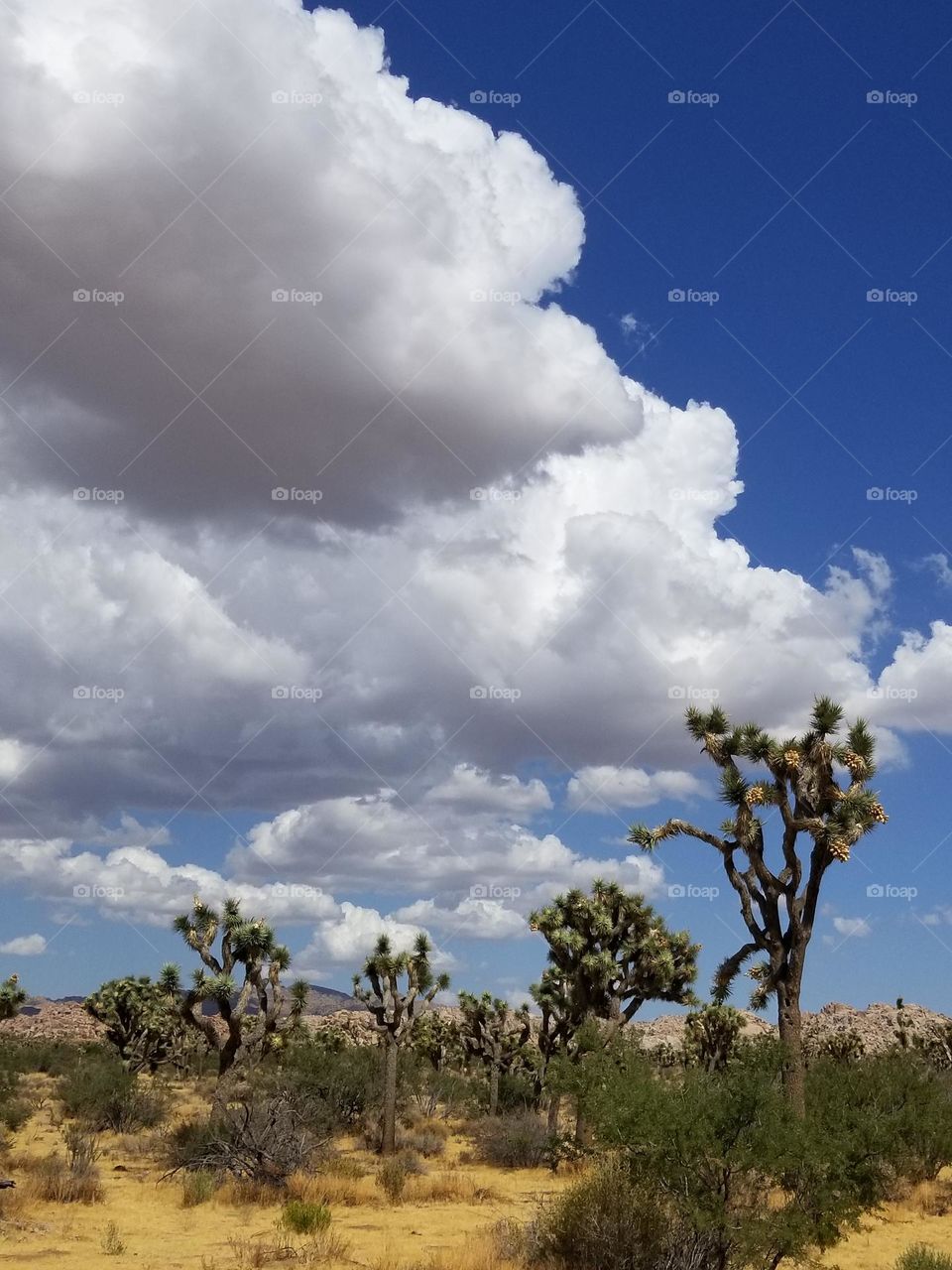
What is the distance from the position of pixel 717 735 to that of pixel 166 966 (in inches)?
551

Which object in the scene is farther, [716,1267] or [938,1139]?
[938,1139]

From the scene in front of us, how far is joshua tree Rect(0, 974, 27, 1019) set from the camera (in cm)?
3406

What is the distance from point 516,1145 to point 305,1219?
35.8 ft

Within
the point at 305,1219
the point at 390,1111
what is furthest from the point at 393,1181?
the point at 390,1111

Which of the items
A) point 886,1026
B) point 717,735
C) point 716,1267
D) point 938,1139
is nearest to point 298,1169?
point 716,1267

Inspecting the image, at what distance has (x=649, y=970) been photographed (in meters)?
25.6

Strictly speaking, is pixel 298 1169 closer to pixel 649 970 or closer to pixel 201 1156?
pixel 201 1156

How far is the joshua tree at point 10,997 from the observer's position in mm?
34062

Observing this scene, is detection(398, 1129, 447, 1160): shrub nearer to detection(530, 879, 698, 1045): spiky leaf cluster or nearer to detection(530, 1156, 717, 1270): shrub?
detection(530, 879, 698, 1045): spiky leaf cluster

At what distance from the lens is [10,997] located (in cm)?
3459

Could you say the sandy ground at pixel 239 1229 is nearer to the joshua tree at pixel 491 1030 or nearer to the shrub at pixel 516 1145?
the shrub at pixel 516 1145

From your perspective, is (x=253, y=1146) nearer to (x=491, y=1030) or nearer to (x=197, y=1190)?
(x=197, y=1190)

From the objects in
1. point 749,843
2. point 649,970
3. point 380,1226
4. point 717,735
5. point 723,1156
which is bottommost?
point 380,1226

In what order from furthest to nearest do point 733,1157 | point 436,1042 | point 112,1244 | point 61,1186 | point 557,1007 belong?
1. point 436,1042
2. point 557,1007
3. point 61,1186
4. point 112,1244
5. point 733,1157
